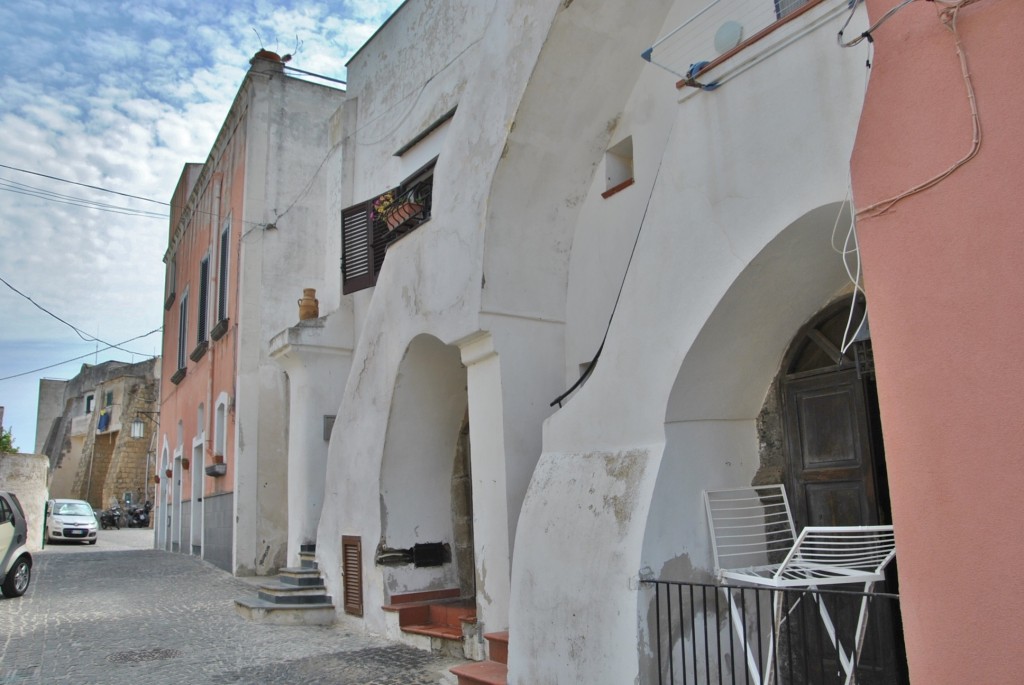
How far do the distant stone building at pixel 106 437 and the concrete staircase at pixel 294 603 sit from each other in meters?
27.7

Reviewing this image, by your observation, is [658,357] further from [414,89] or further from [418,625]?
[414,89]

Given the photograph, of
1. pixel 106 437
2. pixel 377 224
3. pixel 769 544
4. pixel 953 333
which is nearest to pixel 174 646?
pixel 377 224

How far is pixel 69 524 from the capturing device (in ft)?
81.6

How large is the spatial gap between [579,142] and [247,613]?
22.3 ft

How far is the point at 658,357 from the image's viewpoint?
17.1 feet

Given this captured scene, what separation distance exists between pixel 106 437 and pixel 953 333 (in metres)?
45.7

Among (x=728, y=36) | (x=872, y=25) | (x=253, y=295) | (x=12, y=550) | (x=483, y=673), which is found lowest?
(x=483, y=673)

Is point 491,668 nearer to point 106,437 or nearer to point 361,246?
point 361,246

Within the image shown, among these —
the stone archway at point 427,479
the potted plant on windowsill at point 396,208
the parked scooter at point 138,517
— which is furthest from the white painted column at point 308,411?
the parked scooter at point 138,517

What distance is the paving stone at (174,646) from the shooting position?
23.6 feet

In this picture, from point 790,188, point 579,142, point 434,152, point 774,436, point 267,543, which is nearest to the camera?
point 790,188

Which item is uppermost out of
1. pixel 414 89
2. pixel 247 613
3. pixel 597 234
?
pixel 414 89

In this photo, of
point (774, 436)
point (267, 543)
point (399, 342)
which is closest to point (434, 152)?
point (399, 342)

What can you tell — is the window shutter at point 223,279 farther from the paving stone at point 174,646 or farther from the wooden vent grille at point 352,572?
the wooden vent grille at point 352,572
